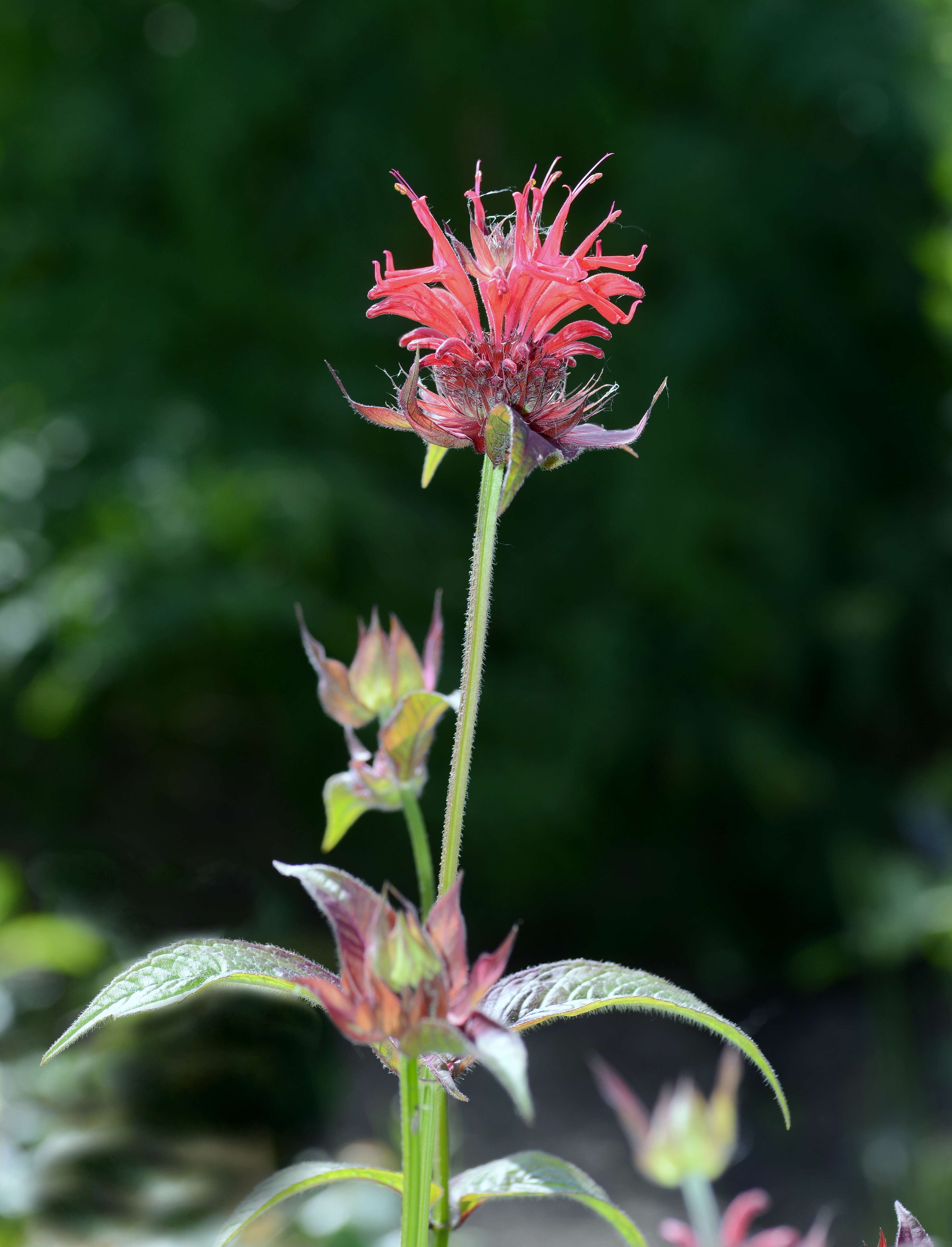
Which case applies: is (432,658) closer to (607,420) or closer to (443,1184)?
(443,1184)

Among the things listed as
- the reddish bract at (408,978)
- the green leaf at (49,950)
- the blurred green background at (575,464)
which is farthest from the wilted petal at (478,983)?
the blurred green background at (575,464)

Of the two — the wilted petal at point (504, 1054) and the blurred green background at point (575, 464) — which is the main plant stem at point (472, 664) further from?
the blurred green background at point (575, 464)

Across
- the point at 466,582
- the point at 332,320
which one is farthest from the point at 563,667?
the point at 332,320

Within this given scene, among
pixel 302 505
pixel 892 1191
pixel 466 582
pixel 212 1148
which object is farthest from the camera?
pixel 466 582

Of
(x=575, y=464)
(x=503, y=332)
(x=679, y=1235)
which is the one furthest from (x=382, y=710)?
(x=575, y=464)


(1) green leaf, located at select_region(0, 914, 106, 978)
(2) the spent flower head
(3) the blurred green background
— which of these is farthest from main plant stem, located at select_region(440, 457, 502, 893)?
(3) the blurred green background

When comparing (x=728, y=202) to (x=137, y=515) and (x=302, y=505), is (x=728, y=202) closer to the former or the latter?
(x=302, y=505)
